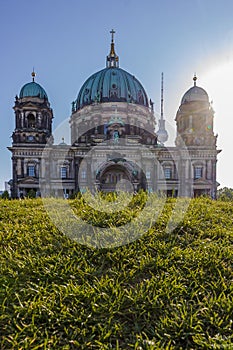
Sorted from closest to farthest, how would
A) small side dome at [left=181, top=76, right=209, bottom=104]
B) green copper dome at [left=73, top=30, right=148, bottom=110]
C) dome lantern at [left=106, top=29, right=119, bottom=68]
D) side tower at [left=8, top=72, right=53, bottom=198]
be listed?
side tower at [left=8, top=72, right=53, bottom=198]
small side dome at [left=181, top=76, right=209, bottom=104]
green copper dome at [left=73, top=30, right=148, bottom=110]
dome lantern at [left=106, top=29, right=119, bottom=68]

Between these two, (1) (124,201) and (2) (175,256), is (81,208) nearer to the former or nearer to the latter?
(1) (124,201)

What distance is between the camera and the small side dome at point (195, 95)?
36719 millimetres

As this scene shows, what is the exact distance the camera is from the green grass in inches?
113

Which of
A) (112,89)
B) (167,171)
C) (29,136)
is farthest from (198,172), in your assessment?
(29,136)

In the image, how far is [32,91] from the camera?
35188mm

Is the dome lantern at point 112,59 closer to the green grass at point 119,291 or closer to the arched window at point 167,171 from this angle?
the arched window at point 167,171

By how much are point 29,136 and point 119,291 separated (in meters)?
34.0

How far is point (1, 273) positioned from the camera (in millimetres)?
3873

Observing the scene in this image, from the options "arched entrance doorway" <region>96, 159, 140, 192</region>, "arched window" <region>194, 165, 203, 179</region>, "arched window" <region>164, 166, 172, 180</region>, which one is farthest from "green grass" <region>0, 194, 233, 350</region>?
"arched window" <region>194, 165, 203, 179</region>

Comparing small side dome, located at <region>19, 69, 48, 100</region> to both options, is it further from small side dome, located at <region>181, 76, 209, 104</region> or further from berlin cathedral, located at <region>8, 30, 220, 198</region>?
small side dome, located at <region>181, 76, 209, 104</region>

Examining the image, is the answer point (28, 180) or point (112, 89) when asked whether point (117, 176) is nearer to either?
point (28, 180)

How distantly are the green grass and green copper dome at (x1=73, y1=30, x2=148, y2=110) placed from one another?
36.7 meters

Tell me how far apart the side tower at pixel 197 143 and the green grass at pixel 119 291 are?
30.3 m

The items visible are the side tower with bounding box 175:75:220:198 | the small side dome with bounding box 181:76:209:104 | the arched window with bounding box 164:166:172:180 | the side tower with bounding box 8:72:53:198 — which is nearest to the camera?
the side tower with bounding box 8:72:53:198
